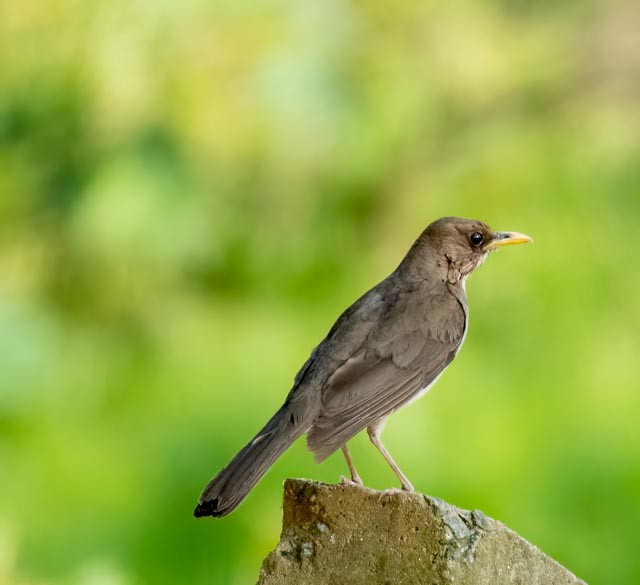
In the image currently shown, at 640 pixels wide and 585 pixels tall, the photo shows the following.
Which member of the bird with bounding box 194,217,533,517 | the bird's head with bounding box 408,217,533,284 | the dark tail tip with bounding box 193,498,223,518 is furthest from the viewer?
the bird's head with bounding box 408,217,533,284

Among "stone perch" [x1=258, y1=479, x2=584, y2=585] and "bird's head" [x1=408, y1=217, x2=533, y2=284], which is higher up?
"bird's head" [x1=408, y1=217, x2=533, y2=284]

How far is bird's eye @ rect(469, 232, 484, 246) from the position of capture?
398 cm

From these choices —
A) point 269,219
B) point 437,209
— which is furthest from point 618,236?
point 269,219

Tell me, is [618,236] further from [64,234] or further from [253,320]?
[64,234]

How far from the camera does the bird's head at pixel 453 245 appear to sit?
156 inches

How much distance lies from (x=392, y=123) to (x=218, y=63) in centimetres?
98

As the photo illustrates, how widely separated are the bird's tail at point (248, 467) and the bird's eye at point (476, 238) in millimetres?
958

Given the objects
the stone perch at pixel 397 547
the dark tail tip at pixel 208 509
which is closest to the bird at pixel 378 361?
the dark tail tip at pixel 208 509

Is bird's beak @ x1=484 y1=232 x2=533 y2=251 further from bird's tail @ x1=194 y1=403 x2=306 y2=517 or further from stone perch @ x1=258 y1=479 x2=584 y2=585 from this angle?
stone perch @ x1=258 y1=479 x2=584 y2=585

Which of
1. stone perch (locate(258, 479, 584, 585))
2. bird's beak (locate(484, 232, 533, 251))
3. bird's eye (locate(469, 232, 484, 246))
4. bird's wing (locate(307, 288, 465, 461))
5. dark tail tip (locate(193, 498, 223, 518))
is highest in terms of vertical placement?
bird's eye (locate(469, 232, 484, 246))

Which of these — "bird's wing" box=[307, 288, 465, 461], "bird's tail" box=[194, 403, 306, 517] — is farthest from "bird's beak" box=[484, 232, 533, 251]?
"bird's tail" box=[194, 403, 306, 517]

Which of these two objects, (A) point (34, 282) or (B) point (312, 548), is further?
(A) point (34, 282)

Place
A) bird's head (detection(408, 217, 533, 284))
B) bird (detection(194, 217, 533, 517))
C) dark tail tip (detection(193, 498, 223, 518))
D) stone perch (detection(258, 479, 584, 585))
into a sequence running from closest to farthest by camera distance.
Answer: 1. stone perch (detection(258, 479, 584, 585))
2. dark tail tip (detection(193, 498, 223, 518))
3. bird (detection(194, 217, 533, 517))
4. bird's head (detection(408, 217, 533, 284))

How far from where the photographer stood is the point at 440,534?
9.82ft
